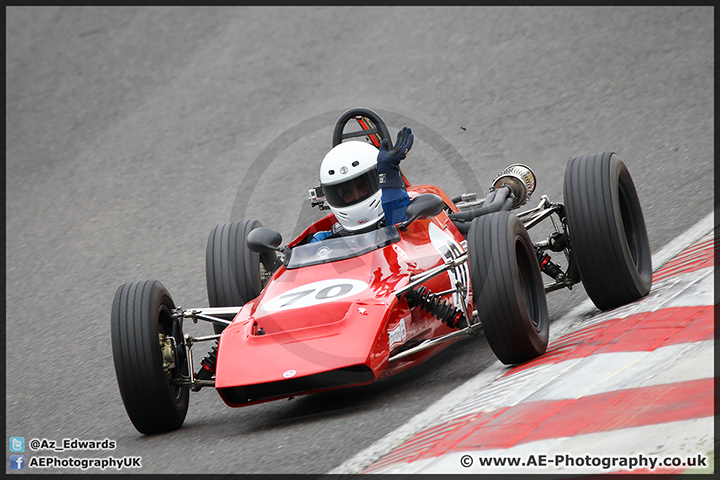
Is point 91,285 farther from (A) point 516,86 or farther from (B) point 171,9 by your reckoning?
(B) point 171,9

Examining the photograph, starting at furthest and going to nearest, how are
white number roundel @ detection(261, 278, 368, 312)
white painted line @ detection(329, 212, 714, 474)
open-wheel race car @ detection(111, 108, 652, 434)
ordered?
1. white number roundel @ detection(261, 278, 368, 312)
2. open-wheel race car @ detection(111, 108, 652, 434)
3. white painted line @ detection(329, 212, 714, 474)

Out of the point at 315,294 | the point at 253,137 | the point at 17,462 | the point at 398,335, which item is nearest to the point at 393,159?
the point at 315,294

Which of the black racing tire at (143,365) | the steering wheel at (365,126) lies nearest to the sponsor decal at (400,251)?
the steering wheel at (365,126)

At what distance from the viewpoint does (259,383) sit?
4.88 metres

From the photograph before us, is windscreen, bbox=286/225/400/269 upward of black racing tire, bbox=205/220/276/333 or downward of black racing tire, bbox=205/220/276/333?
upward

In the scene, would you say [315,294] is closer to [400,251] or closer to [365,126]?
[400,251]

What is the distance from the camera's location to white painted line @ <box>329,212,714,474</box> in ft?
13.9

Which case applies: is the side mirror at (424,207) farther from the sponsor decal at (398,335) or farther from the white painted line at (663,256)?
the white painted line at (663,256)

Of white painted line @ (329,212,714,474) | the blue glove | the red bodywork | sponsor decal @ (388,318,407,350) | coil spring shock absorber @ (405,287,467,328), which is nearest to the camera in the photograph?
white painted line @ (329,212,714,474)

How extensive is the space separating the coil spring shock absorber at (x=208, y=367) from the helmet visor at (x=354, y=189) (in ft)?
4.51

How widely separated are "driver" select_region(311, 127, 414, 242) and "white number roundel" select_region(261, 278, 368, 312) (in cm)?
76

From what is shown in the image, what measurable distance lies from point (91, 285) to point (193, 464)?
5591 millimetres

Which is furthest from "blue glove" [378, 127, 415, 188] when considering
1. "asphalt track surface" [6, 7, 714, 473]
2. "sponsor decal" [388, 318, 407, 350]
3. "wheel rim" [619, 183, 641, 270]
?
"wheel rim" [619, 183, 641, 270]

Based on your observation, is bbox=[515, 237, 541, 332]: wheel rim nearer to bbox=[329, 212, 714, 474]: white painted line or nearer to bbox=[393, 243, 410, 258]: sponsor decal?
bbox=[329, 212, 714, 474]: white painted line
